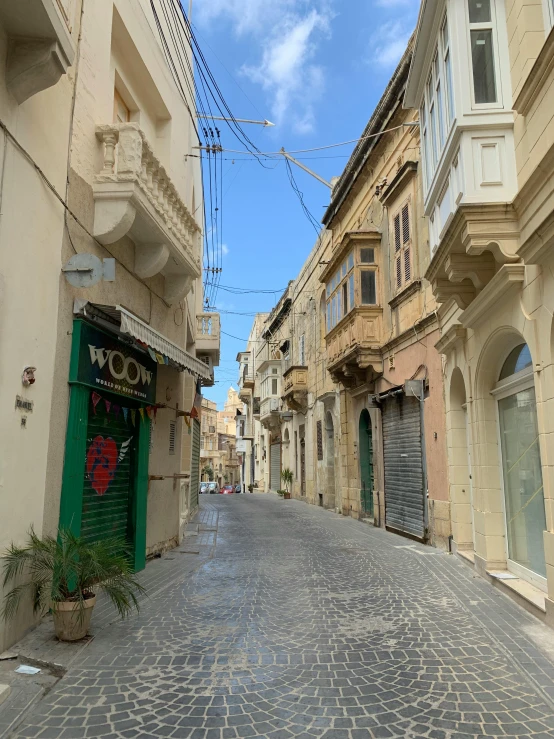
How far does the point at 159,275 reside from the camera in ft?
29.6

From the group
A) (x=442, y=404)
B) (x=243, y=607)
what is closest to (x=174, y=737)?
(x=243, y=607)

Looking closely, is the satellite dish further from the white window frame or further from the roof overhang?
the roof overhang

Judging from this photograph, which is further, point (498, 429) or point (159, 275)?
point (159, 275)

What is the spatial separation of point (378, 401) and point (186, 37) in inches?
360

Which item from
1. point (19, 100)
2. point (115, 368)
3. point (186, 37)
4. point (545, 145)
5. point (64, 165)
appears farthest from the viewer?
point (186, 37)

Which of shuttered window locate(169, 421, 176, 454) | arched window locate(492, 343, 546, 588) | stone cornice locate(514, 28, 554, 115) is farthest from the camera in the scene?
shuttered window locate(169, 421, 176, 454)

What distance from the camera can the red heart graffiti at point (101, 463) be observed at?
22.0 feet

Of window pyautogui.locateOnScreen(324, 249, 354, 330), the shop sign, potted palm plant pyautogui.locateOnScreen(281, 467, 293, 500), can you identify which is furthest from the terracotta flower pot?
potted palm plant pyautogui.locateOnScreen(281, 467, 293, 500)

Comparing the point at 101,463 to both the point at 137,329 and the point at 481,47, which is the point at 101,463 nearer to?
the point at 137,329

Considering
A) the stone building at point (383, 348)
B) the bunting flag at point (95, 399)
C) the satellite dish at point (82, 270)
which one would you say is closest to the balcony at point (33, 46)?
the satellite dish at point (82, 270)

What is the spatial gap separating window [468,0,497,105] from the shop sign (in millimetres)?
5374

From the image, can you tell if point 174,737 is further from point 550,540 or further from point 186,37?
point 186,37

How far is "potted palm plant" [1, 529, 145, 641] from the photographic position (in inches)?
176

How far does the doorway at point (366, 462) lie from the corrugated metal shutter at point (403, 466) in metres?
2.00
